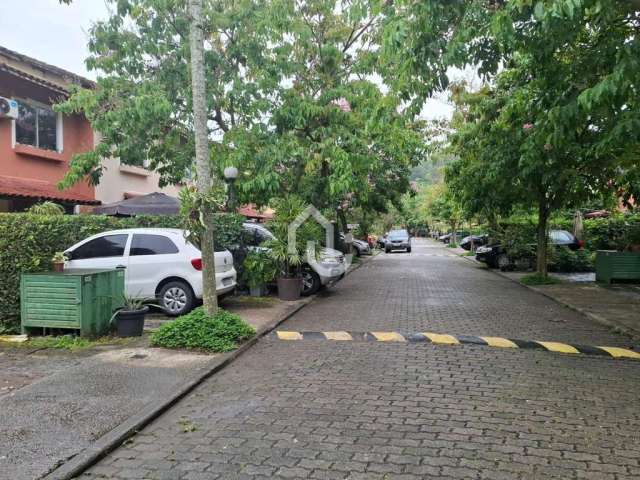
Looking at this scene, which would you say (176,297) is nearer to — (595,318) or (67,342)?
(67,342)

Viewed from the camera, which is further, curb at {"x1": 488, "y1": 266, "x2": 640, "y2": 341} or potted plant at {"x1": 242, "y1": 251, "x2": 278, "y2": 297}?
potted plant at {"x1": 242, "y1": 251, "x2": 278, "y2": 297}

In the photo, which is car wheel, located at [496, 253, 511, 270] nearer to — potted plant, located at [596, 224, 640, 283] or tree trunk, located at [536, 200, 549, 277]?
tree trunk, located at [536, 200, 549, 277]

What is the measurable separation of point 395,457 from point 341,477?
503mm

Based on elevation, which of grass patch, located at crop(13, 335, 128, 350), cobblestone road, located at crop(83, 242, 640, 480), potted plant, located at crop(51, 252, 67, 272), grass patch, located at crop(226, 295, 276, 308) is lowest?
cobblestone road, located at crop(83, 242, 640, 480)

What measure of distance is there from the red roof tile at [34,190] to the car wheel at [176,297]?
495 centimetres

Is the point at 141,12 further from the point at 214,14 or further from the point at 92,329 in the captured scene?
the point at 92,329

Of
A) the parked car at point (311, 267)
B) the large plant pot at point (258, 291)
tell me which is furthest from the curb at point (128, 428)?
the parked car at point (311, 267)

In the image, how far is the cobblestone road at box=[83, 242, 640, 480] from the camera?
3.79 meters

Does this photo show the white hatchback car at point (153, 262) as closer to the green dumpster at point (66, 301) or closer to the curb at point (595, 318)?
the green dumpster at point (66, 301)

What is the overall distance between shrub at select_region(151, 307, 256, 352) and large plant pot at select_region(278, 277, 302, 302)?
455cm

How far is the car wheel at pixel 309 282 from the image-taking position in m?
13.2

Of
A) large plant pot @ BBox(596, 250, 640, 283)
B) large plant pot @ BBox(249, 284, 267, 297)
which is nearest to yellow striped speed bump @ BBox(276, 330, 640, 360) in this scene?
large plant pot @ BBox(249, 284, 267, 297)

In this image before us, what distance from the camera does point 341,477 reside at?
3619 millimetres

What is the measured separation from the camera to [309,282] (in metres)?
13.3
